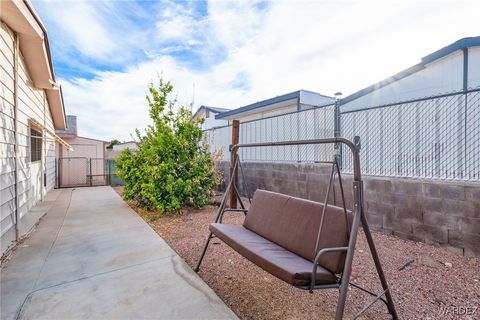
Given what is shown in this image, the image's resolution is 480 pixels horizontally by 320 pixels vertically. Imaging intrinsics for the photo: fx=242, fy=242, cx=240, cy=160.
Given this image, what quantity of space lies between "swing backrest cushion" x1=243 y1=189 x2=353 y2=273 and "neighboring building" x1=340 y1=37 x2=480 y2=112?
3.11m

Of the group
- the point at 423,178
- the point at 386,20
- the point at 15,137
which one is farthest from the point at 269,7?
the point at 15,137

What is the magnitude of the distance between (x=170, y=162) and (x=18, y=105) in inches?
106

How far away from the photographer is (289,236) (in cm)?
222

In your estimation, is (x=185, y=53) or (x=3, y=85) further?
(x=185, y=53)

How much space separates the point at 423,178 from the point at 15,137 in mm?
6091

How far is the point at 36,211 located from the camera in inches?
206

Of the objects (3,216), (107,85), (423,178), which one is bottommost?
(3,216)

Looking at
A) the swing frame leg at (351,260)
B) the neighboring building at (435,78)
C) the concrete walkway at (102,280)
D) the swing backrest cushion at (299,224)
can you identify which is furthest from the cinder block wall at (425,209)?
the neighboring building at (435,78)

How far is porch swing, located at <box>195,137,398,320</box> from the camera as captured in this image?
1.57 meters

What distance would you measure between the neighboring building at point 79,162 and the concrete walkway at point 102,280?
24.9 feet

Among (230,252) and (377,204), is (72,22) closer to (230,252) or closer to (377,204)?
(230,252)

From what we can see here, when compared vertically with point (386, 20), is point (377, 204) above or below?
below

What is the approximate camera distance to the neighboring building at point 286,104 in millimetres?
8156

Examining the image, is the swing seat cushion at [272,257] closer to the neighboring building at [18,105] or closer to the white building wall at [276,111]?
the neighboring building at [18,105]
